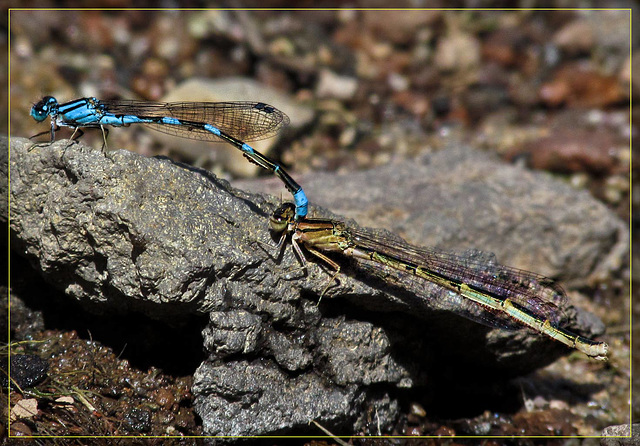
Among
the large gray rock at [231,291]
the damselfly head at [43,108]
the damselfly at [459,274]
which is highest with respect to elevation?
the damselfly head at [43,108]

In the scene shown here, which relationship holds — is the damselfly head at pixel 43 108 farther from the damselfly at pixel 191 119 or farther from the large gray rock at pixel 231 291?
the large gray rock at pixel 231 291

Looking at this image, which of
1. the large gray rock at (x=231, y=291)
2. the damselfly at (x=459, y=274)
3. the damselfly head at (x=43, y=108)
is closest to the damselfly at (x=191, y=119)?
the damselfly head at (x=43, y=108)

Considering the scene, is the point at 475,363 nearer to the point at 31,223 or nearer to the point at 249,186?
the point at 249,186

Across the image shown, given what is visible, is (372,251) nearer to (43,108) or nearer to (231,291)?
(231,291)

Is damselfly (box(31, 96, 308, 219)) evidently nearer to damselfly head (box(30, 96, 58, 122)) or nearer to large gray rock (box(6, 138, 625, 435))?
damselfly head (box(30, 96, 58, 122))

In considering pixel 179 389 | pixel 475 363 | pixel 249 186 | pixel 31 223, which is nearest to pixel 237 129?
pixel 249 186

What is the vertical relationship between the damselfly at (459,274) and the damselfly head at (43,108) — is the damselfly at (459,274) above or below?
below
